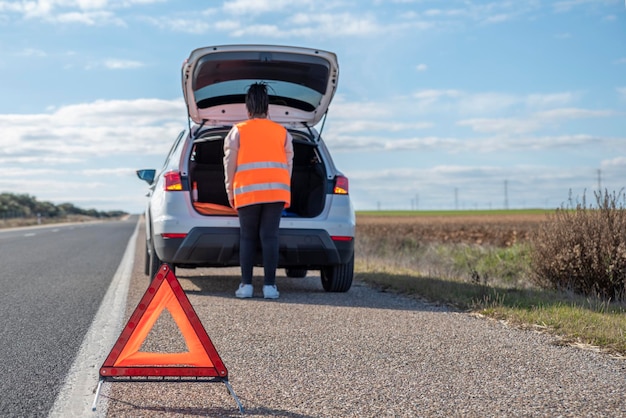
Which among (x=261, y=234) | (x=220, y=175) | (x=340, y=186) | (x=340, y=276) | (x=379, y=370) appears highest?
(x=220, y=175)

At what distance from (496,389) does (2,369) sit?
272 cm

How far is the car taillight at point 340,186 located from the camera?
805cm

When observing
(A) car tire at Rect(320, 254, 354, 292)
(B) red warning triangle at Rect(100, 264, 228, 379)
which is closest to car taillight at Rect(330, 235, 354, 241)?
(A) car tire at Rect(320, 254, 354, 292)

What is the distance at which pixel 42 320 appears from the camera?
625cm

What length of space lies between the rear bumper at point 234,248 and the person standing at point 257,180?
153 millimetres

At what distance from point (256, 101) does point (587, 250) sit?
3.88 meters

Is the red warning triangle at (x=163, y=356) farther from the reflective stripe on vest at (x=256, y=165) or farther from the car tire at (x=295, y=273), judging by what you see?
the car tire at (x=295, y=273)

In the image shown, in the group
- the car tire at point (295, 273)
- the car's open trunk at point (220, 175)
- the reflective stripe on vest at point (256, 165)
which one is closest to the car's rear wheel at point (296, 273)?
the car tire at point (295, 273)

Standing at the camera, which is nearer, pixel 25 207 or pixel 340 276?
pixel 340 276

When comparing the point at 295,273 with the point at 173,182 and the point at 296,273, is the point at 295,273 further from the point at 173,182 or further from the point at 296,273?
the point at 173,182

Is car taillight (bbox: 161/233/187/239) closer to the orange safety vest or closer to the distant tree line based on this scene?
the orange safety vest

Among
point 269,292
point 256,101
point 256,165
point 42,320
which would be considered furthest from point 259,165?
point 42,320

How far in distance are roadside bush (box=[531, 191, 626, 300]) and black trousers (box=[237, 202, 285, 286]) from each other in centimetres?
327

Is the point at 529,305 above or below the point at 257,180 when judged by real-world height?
below
